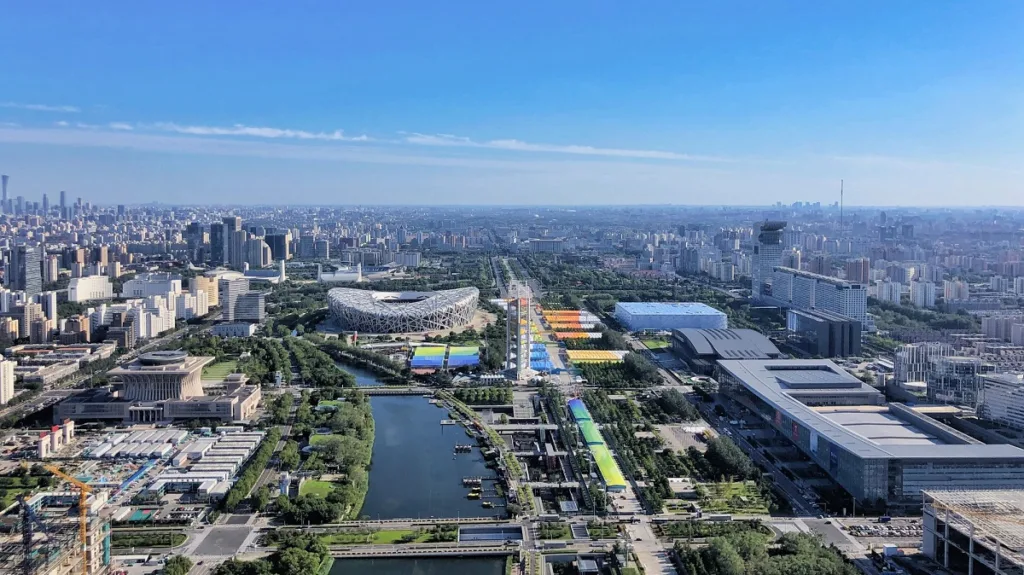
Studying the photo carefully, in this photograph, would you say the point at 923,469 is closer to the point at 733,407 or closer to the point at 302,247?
the point at 733,407

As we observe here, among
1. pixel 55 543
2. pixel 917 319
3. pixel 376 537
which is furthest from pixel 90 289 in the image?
pixel 917 319

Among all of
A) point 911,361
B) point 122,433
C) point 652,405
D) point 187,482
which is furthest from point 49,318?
point 911,361

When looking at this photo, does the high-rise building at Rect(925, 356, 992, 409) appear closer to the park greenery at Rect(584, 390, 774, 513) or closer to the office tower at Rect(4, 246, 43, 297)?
the park greenery at Rect(584, 390, 774, 513)

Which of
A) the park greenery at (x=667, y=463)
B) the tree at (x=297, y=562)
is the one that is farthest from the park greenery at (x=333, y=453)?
the park greenery at (x=667, y=463)

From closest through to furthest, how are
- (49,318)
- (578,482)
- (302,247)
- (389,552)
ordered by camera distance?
(389,552) < (578,482) < (49,318) < (302,247)

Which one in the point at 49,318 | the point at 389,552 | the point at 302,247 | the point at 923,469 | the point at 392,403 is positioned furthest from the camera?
the point at 302,247

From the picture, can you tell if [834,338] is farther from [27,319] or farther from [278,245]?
[278,245]
